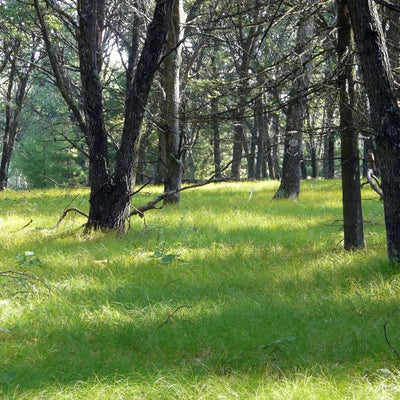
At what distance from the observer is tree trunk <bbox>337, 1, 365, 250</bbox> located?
6.55 m

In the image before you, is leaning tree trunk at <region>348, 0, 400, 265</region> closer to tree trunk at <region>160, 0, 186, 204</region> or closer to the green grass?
the green grass

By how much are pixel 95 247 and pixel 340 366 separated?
15.0 feet

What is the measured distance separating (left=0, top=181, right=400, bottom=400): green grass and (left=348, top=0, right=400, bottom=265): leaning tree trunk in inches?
32.2

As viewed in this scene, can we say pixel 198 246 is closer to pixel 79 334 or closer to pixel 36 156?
pixel 79 334

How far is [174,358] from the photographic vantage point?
3914 millimetres

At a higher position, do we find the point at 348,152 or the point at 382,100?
the point at 382,100

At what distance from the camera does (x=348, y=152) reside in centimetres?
679

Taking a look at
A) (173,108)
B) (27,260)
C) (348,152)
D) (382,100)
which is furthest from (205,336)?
(173,108)

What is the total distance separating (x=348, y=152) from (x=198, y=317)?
345cm

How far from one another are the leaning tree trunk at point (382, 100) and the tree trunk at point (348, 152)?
3.18ft

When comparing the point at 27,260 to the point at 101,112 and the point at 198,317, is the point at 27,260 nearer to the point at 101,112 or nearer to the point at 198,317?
the point at 101,112

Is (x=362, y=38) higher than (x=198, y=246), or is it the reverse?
(x=362, y=38)

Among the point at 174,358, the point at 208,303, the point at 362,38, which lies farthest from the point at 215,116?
the point at 174,358

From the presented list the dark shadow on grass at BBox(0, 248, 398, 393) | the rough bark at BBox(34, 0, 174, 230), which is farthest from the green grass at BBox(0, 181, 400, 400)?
the rough bark at BBox(34, 0, 174, 230)
